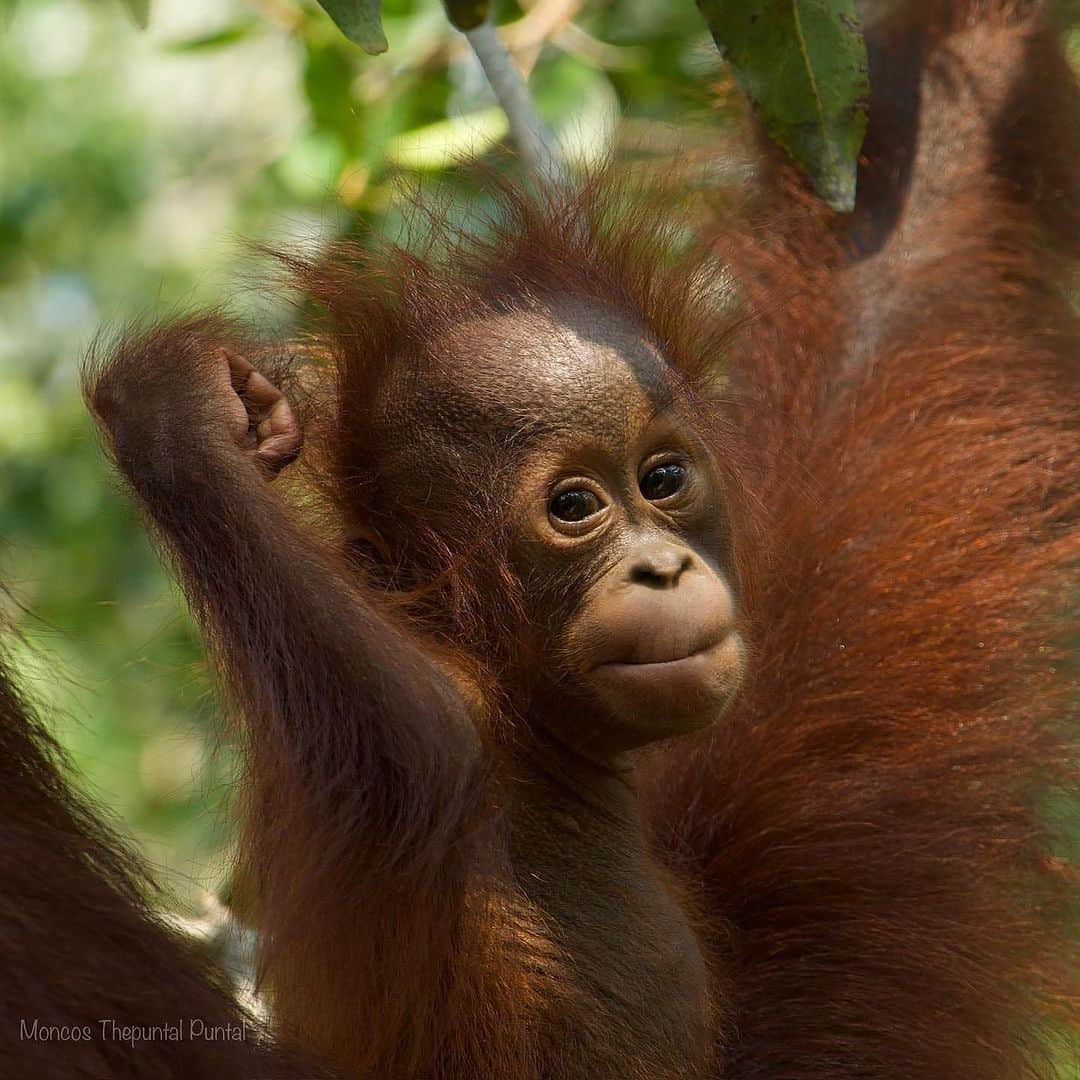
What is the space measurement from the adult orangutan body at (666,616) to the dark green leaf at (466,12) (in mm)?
375

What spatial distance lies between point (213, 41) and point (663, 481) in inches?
90.9

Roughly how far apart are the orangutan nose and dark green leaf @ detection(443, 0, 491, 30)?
0.94m

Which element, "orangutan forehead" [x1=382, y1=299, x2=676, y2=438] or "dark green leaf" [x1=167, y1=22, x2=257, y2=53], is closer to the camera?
"orangutan forehead" [x1=382, y1=299, x2=676, y2=438]

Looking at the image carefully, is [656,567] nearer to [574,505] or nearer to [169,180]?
[574,505]

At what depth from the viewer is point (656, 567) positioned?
2607 millimetres

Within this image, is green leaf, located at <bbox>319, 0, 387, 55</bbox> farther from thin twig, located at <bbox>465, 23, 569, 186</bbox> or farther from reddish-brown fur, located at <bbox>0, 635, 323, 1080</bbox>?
reddish-brown fur, located at <bbox>0, 635, 323, 1080</bbox>

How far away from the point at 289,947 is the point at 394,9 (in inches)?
104

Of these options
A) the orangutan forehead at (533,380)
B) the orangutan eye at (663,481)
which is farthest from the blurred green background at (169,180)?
the orangutan eye at (663,481)

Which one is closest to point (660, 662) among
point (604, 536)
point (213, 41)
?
point (604, 536)

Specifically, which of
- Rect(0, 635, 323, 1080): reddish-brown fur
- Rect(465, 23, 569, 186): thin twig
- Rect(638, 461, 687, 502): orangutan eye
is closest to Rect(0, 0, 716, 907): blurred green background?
Rect(465, 23, 569, 186): thin twig

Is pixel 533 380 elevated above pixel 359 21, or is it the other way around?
pixel 359 21

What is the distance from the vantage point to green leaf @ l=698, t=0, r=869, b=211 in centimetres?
275

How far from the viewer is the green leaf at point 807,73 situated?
2748mm

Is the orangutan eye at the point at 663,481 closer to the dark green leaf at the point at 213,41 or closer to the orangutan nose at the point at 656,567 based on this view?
the orangutan nose at the point at 656,567
